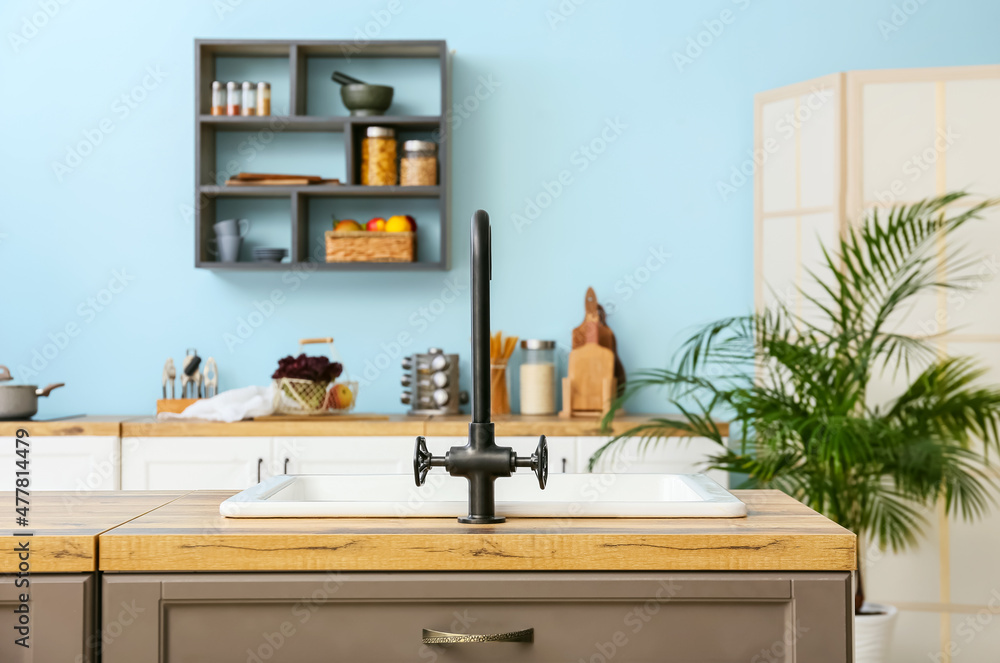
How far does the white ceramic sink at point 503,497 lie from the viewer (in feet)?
3.48

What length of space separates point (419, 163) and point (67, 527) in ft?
7.90

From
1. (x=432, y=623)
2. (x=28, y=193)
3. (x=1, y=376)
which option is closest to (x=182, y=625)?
(x=432, y=623)

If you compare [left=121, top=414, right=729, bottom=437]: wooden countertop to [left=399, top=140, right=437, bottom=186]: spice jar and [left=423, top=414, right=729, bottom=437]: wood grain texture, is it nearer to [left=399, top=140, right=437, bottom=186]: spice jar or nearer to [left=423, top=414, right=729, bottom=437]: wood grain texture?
[left=423, top=414, right=729, bottom=437]: wood grain texture

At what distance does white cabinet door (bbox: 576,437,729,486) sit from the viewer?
9.52 feet

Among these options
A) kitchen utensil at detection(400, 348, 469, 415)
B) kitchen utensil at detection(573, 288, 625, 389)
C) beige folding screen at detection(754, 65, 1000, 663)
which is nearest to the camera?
beige folding screen at detection(754, 65, 1000, 663)

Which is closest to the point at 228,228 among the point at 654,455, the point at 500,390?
the point at 500,390

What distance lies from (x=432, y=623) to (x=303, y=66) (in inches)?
113

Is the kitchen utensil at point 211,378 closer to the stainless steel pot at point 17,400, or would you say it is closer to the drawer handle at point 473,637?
the stainless steel pot at point 17,400

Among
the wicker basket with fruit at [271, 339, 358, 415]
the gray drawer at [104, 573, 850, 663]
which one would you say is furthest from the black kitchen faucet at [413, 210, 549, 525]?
the wicker basket with fruit at [271, 339, 358, 415]

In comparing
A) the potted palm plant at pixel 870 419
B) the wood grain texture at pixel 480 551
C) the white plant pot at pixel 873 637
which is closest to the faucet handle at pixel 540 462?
the wood grain texture at pixel 480 551

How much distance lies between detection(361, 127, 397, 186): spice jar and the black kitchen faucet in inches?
89.3

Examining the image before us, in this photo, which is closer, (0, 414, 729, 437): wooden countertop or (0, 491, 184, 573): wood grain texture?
(0, 491, 184, 573): wood grain texture

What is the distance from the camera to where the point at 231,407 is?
2.96 m

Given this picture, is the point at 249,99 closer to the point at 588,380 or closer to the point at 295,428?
the point at 295,428
